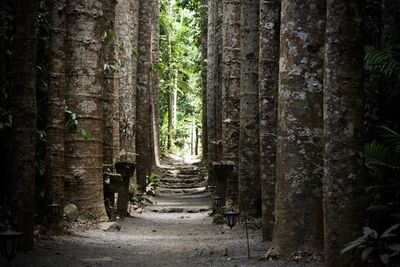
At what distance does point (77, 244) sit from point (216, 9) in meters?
15.1

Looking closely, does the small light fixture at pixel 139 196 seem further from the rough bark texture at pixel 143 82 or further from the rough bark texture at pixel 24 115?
the rough bark texture at pixel 24 115

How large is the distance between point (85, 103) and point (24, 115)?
4.40m

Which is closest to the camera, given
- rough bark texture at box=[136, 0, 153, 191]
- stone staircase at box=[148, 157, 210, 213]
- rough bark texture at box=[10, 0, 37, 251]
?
rough bark texture at box=[10, 0, 37, 251]

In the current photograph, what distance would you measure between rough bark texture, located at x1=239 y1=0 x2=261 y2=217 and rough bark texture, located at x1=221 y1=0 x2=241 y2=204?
99.5 inches

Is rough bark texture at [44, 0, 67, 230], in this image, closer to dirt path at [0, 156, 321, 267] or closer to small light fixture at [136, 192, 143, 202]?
dirt path at [0, 156, 321, 267]

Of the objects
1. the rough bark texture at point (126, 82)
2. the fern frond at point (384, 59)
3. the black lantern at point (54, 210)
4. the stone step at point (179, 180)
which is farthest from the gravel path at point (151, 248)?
the stone step at point (179, 180)

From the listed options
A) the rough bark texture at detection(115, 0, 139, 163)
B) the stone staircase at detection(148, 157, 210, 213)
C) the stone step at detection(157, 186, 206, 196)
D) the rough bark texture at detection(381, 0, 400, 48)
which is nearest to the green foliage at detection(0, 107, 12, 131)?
the rough bark texture at detection(381, 0, 400, 48)

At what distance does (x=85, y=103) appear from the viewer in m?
11.6

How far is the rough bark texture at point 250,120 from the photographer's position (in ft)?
39.2

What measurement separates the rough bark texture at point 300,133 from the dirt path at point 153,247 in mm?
548

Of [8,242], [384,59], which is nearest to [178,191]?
[384,59]

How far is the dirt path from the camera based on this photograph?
7104 mm

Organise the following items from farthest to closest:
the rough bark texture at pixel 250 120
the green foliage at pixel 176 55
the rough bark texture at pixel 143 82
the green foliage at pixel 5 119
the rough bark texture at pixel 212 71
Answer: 1. the green foliage at pixel 176 55
2. the rough bark texture at pixel 212 71
3. the rough bark texture at pixel 143 82
4. the rough bark texture at pixel 250 120
5. the green foliage at pixel 5 119

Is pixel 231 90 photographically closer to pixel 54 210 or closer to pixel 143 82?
pixel 143 82
